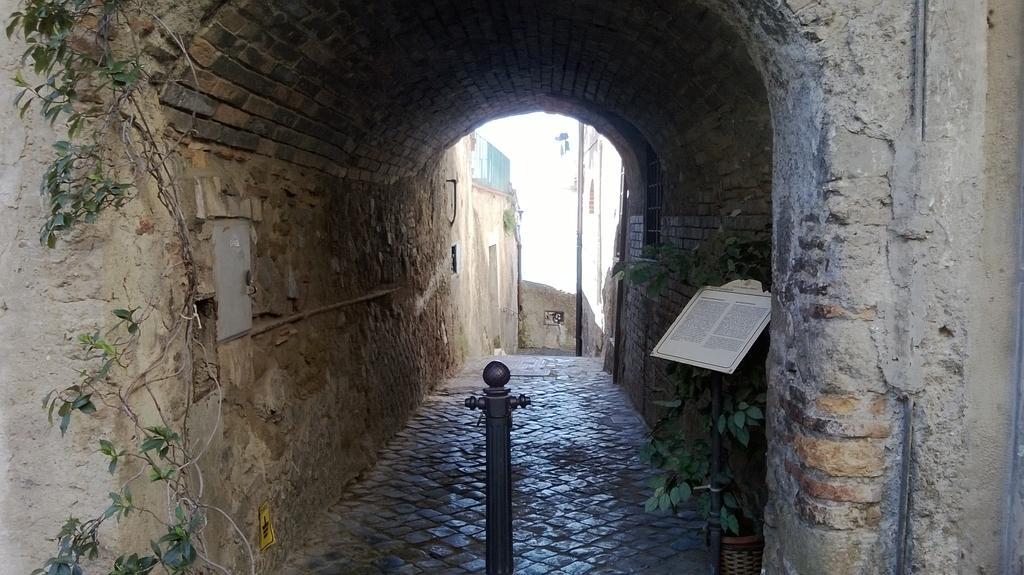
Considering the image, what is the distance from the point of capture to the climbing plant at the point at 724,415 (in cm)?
331

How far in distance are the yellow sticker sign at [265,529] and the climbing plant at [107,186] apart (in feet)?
3.36

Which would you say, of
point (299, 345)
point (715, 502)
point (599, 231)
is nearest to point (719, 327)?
point (715, 502)

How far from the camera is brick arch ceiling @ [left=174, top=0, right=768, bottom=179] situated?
3.18 m

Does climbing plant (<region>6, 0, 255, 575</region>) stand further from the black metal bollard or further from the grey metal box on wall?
the black metal bollard

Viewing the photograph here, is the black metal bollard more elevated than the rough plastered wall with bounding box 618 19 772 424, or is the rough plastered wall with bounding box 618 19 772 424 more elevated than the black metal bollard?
the rough plastered wall with bounding box 618 19 772 424

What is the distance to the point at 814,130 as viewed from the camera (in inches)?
97.0

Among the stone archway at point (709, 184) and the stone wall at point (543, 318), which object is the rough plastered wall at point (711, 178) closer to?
the stone archway at point (709, 184)

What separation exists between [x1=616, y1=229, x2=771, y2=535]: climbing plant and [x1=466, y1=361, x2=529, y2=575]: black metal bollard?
651 millimetres

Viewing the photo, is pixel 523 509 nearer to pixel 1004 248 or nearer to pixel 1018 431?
pixel 1018 431

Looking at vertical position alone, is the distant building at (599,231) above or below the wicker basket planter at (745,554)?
above

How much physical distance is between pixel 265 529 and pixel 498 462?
130 cm

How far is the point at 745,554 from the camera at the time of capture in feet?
11.2

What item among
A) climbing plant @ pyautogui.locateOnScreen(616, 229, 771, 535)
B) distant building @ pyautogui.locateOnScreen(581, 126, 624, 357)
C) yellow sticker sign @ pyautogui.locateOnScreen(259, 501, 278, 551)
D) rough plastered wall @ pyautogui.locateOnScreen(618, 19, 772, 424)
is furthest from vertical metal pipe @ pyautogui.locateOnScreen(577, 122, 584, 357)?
yellow sticker sign @ pyautogui.locateOnScreen(259, 501, 278, 551)

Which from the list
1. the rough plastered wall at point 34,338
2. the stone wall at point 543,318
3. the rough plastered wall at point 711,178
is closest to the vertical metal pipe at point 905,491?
the rough plastered wall at point 711,178
